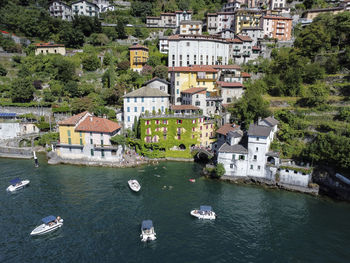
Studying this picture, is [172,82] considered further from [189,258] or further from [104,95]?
[189,258]

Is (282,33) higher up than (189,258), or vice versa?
(282,33)

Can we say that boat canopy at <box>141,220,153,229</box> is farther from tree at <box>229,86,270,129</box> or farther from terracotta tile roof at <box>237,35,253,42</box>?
terracotta tile roof at <box>237,35,253,42</box>

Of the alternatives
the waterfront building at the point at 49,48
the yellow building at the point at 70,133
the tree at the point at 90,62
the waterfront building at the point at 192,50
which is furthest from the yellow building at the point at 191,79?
the waterfront building at the point at 49,48

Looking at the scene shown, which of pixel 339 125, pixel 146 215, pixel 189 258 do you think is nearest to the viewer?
pixel 189 258

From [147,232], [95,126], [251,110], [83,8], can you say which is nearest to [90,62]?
[95,126]

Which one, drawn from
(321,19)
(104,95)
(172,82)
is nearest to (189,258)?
(172,82)

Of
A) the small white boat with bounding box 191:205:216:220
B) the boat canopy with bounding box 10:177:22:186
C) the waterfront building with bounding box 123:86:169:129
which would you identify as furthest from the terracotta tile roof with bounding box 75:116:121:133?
the small white boat with bounding box 191:205:216:220

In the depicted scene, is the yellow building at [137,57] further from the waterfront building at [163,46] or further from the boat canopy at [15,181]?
the boat canopy at [15,181]
